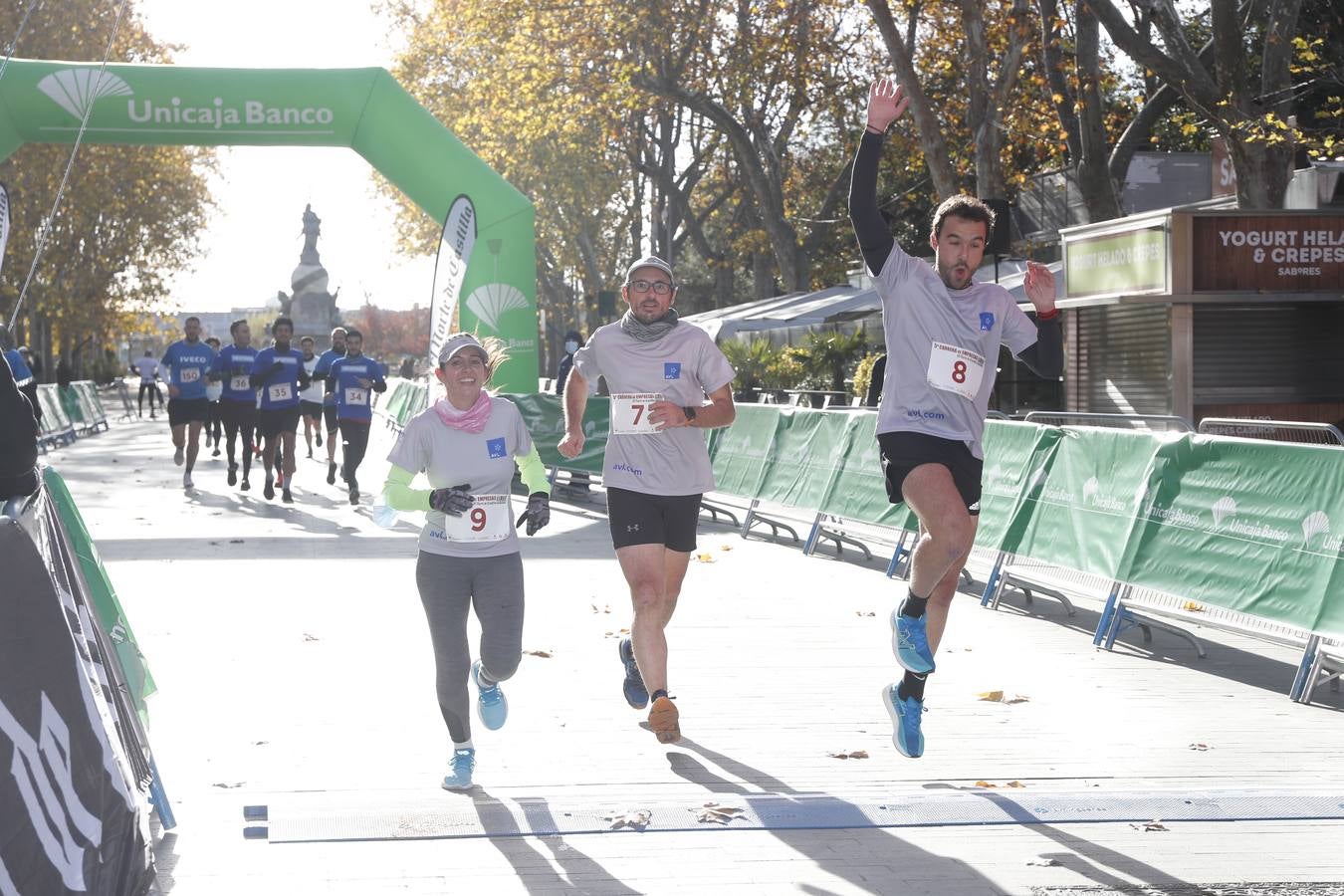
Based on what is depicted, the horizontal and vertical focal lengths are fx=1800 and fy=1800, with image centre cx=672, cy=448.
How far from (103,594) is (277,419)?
44.3ft

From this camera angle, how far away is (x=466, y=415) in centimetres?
655

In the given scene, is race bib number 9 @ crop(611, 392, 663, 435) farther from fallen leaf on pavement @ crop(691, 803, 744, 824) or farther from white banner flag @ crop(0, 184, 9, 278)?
white banner flag @ crop(0, 184, 9, 278)

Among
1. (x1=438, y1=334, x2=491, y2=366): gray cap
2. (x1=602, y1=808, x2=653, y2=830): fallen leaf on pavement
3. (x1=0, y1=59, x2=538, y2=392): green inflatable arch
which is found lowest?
(x1=602, y1=808, x2=653, y2=830): fallen leaf on pavement

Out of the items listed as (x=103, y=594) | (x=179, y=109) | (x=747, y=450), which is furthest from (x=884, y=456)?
(x=179, y=109)

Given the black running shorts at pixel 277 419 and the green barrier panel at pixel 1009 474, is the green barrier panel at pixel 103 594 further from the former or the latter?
the black running shorts at pixel 277 419

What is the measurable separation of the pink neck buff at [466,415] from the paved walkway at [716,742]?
1.27 meters

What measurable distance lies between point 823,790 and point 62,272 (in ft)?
179

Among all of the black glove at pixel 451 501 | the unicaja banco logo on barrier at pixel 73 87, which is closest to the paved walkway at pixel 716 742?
the black glove at pixel 451 501

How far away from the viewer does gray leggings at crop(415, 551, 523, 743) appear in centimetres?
641

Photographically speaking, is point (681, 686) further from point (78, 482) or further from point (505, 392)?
point (78, 482)

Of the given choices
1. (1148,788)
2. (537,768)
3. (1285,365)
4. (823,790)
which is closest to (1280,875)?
(1148,788)

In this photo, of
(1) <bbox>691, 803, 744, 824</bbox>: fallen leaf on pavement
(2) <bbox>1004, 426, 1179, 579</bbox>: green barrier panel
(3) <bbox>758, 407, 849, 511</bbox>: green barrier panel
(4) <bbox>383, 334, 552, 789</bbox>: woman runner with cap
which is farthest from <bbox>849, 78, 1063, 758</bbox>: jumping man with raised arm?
(3) <bbox>758, 407, 849, 511</bbox>: green barrier panel

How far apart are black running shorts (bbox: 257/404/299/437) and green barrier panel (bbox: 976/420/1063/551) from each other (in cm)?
950

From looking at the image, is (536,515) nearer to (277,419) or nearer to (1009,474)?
(1009,474)
